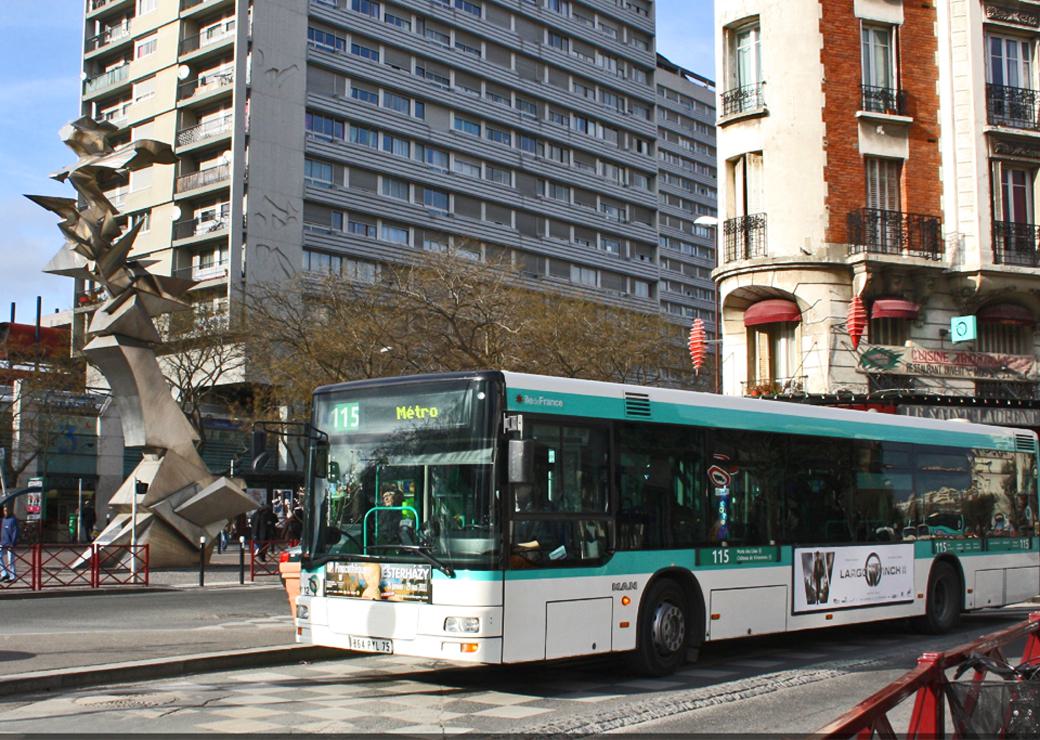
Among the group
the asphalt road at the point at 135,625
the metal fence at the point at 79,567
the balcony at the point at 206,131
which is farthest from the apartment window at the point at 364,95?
the asphalt road at the point at 135,625

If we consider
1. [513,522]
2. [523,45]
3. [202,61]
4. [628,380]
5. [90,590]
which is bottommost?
[90,590]

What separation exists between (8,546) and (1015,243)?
23807 mm

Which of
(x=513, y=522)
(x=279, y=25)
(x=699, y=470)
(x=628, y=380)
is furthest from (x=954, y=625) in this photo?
(x=279, y=25)

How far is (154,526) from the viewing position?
2627cm

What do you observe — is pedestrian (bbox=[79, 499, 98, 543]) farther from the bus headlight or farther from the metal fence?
the bus headlight

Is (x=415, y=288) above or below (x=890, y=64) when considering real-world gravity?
below

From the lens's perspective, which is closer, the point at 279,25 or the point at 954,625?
the point at 954,625

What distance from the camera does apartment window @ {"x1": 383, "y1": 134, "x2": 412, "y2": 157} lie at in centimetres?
6444

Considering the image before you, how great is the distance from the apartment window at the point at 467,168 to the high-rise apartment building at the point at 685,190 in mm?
29260

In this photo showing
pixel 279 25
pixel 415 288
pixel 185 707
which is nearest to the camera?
pixel 185 707

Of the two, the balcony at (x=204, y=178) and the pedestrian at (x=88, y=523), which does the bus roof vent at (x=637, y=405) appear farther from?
the balcony at (x=204, y=178)

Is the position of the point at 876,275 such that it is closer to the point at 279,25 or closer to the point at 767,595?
the point at 767,595

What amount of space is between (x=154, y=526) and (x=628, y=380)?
1804 centimetres

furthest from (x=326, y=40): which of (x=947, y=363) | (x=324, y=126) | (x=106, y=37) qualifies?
(x=947, y=363)
